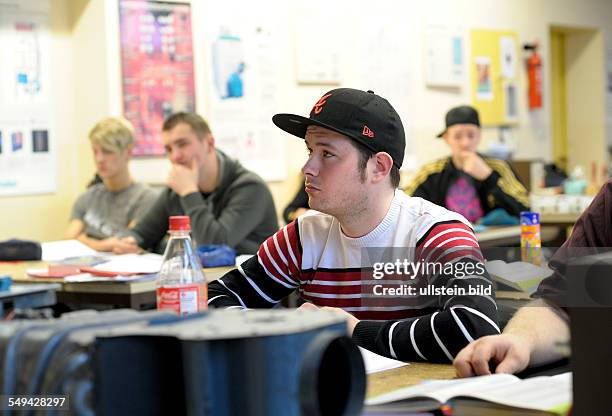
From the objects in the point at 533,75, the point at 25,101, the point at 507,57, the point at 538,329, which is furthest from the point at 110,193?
the point at 533,75

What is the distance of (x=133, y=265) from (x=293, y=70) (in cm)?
331

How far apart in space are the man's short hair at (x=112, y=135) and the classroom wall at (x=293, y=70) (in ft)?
1.18

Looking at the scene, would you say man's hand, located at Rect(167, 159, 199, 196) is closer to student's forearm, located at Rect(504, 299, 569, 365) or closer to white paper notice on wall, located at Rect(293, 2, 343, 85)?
student's forearm, located at Rect(504, 299, 569, 365)

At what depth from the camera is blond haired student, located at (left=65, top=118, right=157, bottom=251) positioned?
483 cm

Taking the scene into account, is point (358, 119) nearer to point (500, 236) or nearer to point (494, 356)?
point (494, 356)

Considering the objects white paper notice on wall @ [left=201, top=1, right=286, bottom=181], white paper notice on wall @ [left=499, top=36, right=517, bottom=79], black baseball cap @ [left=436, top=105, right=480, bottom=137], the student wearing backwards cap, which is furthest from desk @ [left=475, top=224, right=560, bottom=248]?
white paper notice on wall @ [left=499, top=36, right=517, bottom=79]

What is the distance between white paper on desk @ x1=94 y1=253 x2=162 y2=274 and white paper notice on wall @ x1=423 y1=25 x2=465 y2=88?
428 cm

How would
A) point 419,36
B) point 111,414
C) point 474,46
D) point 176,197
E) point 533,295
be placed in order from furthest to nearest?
point 474,46
point 419,36
point 176,197
point 533,295
point 111,414

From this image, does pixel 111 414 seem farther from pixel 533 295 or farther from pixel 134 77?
pixel 134 77

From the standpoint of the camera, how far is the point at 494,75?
7.98 metres

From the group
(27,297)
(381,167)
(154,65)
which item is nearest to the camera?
(27,297)

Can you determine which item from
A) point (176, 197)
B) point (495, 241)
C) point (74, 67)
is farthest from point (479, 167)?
point (74, 67)

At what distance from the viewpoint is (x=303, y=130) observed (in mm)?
2107

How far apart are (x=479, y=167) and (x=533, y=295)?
3361 millimetres
